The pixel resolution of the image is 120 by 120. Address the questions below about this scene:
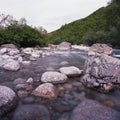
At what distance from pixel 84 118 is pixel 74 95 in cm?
147

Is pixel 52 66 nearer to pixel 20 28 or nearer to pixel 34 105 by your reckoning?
pixel 34 105

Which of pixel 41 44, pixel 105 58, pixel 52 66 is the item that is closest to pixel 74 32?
pixel 41 44

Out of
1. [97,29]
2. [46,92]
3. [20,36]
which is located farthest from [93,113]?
[97,29]

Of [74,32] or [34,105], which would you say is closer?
[34,105]

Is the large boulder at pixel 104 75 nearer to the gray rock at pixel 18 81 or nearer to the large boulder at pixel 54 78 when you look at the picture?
the large boulder at pixel 54 78

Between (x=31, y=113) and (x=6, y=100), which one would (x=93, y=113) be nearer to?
(x=31, y=113)

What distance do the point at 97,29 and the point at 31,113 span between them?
28199 millimetres

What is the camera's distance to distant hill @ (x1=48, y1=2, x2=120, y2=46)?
82.8 feet

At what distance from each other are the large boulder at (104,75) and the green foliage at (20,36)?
1065 centimetres

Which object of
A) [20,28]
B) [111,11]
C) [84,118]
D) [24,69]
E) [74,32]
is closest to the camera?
[84,118]

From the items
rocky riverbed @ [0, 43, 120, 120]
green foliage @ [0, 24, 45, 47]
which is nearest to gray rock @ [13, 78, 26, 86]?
rocky riverbed @ [0, 43, 120, 120]

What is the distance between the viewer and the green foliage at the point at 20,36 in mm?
16500

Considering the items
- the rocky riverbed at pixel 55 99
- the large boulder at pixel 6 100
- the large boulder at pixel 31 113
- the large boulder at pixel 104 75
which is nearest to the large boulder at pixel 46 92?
the rocky riverbed at pixel 55 99

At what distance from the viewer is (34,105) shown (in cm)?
525
